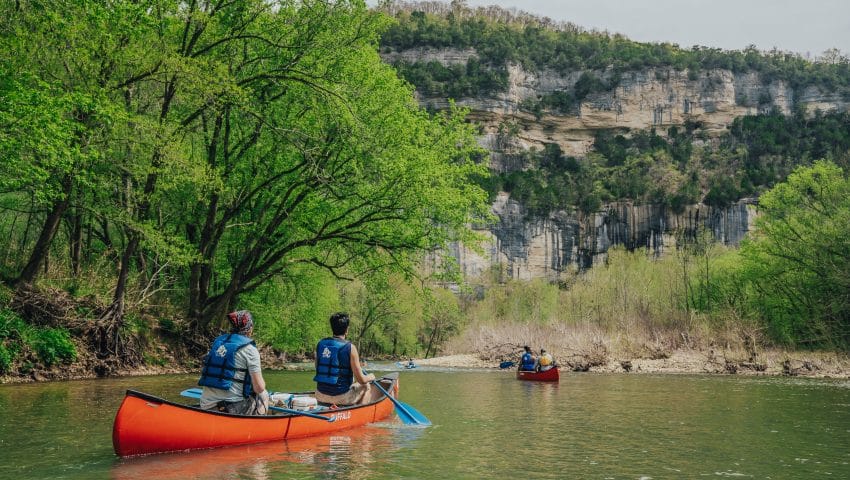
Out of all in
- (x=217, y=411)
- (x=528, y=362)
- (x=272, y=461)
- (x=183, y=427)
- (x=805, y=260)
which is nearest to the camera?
(x=183, y=427)

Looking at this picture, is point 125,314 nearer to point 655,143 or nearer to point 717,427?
point 717,427

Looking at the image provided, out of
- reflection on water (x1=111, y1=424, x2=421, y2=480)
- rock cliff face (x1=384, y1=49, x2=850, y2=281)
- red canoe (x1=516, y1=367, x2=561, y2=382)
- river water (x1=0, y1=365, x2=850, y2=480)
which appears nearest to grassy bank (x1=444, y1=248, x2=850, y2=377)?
red canoe (x1=516, y1=367, x2=561, y2=382)

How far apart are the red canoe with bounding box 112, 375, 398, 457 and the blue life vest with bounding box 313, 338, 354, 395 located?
3.42 ft

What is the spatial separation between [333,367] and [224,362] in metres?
2.61

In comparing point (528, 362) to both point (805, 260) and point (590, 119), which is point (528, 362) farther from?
point (590, 119)

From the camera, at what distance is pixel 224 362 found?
964 cm

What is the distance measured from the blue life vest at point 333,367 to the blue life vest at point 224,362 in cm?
214

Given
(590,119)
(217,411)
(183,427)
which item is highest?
(590,119)

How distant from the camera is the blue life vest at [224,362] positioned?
31.5 feet

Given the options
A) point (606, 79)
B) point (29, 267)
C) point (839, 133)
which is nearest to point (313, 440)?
point (29, 267)

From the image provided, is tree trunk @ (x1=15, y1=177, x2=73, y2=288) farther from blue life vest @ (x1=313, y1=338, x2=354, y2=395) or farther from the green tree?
the green tree

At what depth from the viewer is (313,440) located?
11016mm

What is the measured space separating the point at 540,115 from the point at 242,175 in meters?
119

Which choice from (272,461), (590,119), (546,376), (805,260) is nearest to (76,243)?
(546,376)
